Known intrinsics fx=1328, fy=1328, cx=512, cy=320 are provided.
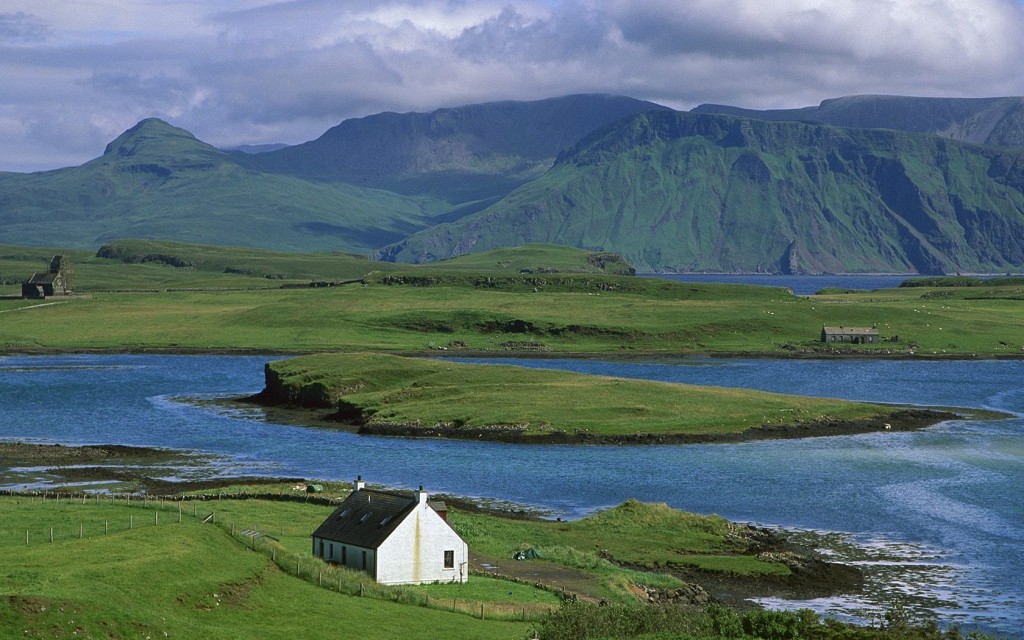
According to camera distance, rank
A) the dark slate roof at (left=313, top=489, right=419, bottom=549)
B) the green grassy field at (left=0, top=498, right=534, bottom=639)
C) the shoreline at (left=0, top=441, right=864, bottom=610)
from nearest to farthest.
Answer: the green grassy field at (left=0, top=498, right=534, bottom=639) < the dark slate roof at (left=313, top=489, right=419, bottom=549) < the shoreline at (left=0, top=441, right=864, bottom=610)

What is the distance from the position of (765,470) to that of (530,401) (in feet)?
105

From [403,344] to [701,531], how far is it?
418 feet

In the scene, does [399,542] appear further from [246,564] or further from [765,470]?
[765,470]

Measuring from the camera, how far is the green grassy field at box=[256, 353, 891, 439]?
115 m

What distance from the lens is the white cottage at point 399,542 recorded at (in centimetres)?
5484

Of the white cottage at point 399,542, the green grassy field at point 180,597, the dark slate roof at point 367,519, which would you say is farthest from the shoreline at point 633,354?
the green grassy field at point 180,597

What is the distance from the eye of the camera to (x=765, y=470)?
95.6 metres

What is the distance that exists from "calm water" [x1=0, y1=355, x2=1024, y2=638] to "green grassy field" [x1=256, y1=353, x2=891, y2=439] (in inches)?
256

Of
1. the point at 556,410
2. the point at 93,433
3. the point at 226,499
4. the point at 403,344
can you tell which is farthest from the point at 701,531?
the point at 403,344

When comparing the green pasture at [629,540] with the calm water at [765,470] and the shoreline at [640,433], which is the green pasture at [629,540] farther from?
the shoreline at [640,433]

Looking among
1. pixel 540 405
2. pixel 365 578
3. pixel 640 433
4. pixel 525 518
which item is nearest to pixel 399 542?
pixel 365 578

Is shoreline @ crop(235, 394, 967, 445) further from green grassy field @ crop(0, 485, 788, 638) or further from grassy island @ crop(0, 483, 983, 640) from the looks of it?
green grassy field @ crop(0, 485, 788, 638)

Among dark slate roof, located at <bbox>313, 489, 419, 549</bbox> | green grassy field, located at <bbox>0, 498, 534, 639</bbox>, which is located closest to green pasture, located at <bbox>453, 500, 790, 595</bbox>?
dark slate roof, located at <bbox>313, 489, 419, 549</bbox>

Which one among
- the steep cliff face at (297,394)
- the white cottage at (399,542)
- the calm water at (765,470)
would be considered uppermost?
the white cottage at (399,542)
